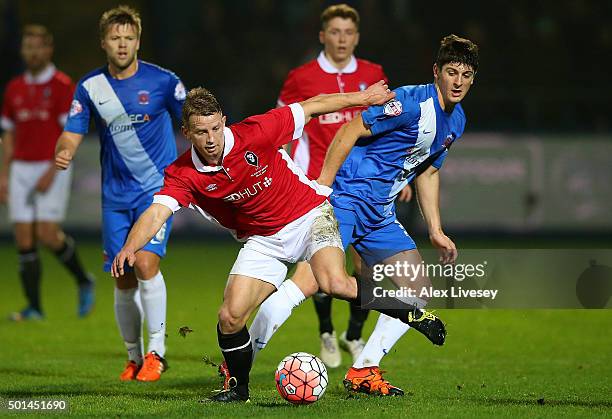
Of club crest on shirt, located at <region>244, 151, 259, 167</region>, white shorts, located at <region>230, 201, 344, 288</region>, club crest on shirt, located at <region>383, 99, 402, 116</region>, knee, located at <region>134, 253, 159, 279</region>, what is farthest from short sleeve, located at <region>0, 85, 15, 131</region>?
club crest on shirt, located at <region>383, 99, 402, 116</region>

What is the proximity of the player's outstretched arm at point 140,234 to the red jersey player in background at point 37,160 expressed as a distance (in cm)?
507

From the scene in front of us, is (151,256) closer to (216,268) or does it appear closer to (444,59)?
(444,59)

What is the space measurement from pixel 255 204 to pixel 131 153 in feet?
5.78

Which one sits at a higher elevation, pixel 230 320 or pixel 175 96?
pixel 175 96

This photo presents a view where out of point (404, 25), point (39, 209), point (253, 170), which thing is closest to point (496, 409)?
point (253, 170)

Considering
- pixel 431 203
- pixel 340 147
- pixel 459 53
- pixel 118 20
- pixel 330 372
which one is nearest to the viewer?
pixel 340 147

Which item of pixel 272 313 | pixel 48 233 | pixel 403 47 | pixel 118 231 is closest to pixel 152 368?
pixel 118 231

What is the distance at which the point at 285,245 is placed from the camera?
21.9 feet

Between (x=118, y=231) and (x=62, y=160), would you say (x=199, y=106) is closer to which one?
(x=62, y=160)

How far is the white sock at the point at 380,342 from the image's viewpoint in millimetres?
7078

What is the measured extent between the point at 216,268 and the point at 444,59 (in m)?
7.37

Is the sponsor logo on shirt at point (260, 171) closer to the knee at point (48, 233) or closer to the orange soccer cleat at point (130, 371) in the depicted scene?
the orange soccer cleat at point (130, 371)

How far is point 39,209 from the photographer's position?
11.2 metres

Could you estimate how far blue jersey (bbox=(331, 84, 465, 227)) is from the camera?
6.91 meters
